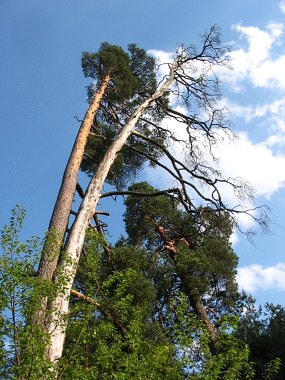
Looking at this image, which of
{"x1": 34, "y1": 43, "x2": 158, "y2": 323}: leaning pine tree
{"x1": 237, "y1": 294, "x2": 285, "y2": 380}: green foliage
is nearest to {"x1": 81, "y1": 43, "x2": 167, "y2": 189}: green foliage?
{"x1": 34, "y1": 43, "x2": 158, "y2": 323}: leaning pine tree

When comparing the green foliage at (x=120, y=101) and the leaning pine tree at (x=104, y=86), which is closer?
the leaning pine tree at (x=104, y=86)

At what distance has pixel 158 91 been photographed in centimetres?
1302

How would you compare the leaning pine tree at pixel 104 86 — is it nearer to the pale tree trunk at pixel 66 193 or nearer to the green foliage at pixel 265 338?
the pale tree trunk at pixel 66 193

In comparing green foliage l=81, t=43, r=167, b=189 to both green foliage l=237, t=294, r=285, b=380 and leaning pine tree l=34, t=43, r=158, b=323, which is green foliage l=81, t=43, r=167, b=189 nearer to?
leaning pine tree l=34, t=43, r=158, b=323

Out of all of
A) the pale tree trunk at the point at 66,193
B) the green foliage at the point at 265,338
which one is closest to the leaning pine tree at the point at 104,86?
the pale tree trunk at the point at 66,193

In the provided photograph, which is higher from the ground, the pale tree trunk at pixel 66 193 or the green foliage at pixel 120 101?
the green foliage at pixel 120 101

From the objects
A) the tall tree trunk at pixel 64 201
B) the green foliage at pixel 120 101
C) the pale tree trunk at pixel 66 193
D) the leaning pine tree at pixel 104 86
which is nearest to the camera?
the tall tree trunk at pixel 64 201

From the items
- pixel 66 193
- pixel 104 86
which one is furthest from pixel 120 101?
pixel 66 193

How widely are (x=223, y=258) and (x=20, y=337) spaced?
423 inches

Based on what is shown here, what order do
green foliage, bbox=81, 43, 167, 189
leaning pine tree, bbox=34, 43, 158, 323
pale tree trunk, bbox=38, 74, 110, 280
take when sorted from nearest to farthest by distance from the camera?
pale tree trunk, bbox=38, 74, 110, 280, leaning pine tree, bbox=34, 43, 158, 323, green foliage, bbox=81, 43, 167, 189

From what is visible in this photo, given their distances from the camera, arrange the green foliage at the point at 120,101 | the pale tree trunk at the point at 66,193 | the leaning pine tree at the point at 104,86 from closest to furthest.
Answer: the pale tree trunk at the point at 66,193 < the leaning pine tree at the point at 104,86 < the green foliage at the point at 120,101

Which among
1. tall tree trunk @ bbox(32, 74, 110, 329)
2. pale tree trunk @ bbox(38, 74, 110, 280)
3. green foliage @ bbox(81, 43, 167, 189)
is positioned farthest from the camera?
green foliage @ bbox(81, 43, 167, 189)

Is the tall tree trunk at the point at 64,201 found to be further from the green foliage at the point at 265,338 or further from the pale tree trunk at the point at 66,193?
the green foliage at the point at 265,338

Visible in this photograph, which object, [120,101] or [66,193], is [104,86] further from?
[66,193]
